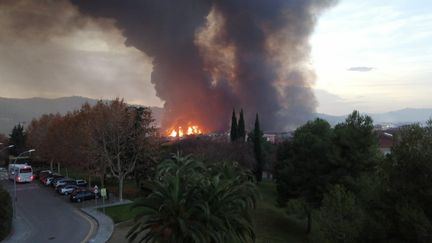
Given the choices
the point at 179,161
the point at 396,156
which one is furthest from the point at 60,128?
the point at 396,156

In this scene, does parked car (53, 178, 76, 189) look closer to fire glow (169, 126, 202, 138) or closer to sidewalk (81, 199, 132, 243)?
sidewalk (81, 199, 132, 243)

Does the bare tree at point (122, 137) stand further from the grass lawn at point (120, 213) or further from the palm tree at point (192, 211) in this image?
the palm tree at point (192, 211)

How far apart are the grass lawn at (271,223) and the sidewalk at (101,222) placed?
0.74m

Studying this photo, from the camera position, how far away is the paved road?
31322 mm

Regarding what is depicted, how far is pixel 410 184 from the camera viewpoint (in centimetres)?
1382

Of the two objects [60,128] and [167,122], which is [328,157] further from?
[167,122]

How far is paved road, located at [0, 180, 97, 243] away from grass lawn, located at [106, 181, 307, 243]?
3033 millimetres

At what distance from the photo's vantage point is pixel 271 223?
43.6 m

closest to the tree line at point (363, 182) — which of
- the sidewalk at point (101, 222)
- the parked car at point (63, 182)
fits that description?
the sidewalk at point (101, 222)

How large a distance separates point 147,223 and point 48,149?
57278mm

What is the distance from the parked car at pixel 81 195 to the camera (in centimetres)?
4538

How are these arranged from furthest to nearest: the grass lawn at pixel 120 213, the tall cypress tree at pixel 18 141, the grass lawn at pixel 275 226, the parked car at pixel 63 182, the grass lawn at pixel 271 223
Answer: the tall cypress tree at pixel 18 141 → the parked car at pixel 63 182 → the grass lawn at pixel 275 226 → the grass lawn at pixel 271 223 → the grass lawn at pixel 120 213

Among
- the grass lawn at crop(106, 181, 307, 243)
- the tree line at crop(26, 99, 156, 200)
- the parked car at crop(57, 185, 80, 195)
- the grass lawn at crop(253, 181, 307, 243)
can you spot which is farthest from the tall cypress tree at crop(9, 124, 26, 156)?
the grass lawn at crop(253, 181, 307, 243)

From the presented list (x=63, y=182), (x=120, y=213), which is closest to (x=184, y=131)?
(x=63, y=182)
